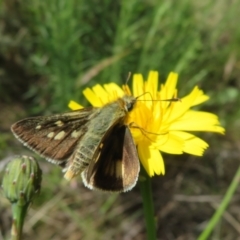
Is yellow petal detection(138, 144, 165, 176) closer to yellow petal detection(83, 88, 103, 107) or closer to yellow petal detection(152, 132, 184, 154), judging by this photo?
yellow petal detection(152, 132, 184, 154)

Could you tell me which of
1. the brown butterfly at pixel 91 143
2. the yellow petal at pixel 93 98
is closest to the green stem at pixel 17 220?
the brown butterfly at pixel 91 143

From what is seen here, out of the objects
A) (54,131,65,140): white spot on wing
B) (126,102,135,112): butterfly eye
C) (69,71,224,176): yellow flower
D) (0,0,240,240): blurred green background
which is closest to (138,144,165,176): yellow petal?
(69,71,224,176): yellow flower

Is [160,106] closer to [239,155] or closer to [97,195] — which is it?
[97,195]

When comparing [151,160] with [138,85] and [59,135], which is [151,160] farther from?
[138,85]

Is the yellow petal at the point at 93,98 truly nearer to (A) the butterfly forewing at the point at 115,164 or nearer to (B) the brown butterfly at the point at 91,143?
(B) the brown butterfly at the point at 91,143

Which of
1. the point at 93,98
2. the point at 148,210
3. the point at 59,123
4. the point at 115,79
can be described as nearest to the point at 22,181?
the point at 59,123

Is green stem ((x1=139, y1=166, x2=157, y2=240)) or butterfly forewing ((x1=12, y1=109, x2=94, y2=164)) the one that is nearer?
green stem ((x1=139, y1=166, x2=157, y2=240))
